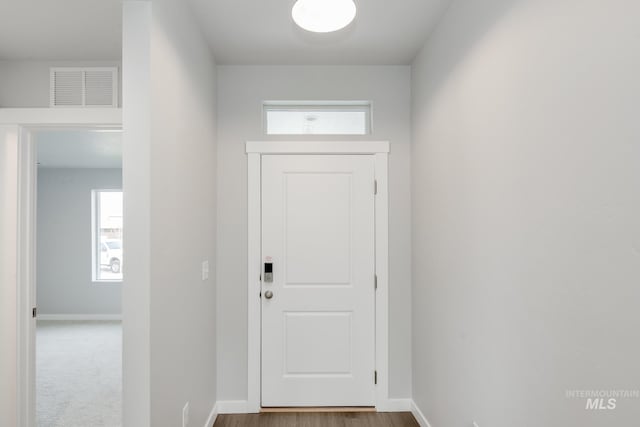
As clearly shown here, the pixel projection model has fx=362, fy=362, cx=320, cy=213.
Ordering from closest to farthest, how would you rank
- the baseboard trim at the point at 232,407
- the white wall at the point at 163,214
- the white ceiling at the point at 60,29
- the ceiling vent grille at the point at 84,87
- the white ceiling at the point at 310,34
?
the white wall at the point at 163,214, the white ceiling at the point at 60,29, the white ceiling at the point at 310,34, the ceiling vent grille at the point at 84,87, the baseboard trim at the point at 232,407

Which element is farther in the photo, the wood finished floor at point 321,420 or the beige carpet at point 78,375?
the beige carpet at point 78,375

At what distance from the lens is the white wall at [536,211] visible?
0.94 meters

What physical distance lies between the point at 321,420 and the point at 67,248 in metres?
5.66

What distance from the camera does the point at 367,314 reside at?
2.73m

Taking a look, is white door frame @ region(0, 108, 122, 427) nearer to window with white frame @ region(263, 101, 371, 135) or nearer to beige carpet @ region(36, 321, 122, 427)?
beige carpet @ region(36, 321, 122, 427)

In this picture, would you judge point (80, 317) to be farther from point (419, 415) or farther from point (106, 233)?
point (419, 415)

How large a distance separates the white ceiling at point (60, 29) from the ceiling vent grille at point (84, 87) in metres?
0.09

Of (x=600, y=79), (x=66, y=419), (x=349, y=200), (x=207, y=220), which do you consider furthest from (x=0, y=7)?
(x=66, y=419)

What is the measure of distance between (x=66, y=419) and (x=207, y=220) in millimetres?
1998

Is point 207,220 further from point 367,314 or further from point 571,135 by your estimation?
point 571,135

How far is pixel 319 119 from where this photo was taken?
9.27ft

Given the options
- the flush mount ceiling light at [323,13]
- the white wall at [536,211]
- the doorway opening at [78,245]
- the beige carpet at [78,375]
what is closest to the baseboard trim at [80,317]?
the doorway opening at [78,245]

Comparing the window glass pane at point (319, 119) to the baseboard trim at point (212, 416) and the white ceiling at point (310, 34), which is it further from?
the baseboard trim at point (212, 416)

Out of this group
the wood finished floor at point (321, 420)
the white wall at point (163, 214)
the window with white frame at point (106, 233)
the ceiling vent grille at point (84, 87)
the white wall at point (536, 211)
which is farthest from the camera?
the window with white frame at point (106, 233)
